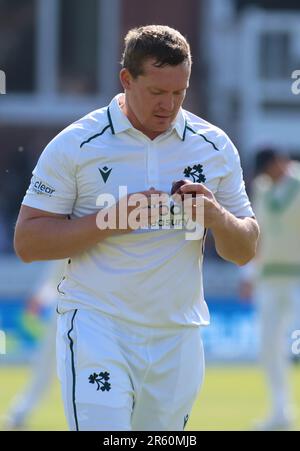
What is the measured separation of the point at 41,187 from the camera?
5.58 metres

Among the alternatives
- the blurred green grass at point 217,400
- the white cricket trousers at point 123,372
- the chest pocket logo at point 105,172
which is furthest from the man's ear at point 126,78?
the blurred green grass at point 217,400

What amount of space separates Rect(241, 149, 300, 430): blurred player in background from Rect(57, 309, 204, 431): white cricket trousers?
6093 mm

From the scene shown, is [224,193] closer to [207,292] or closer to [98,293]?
[98,293]

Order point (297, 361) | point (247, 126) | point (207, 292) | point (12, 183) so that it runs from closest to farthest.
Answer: point (297, 361) → point (207, 292) → point (12, 183) → point (247, 126)

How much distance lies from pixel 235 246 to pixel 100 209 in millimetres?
629

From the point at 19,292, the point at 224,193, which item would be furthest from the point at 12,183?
the point at 224,193

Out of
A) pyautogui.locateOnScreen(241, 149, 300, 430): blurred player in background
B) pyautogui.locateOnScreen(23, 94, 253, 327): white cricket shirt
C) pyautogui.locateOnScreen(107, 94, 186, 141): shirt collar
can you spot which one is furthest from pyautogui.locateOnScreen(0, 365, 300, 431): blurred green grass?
pyautogui.locateOnScreen(107, 94, 186, 141): shirt collar

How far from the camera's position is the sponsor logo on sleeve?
5.56 m

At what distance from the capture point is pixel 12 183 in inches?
993

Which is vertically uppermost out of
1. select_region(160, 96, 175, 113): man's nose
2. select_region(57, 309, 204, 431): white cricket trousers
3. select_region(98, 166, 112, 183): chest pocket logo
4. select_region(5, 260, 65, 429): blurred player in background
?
select_region(160, 96, 175, 113): man's nose

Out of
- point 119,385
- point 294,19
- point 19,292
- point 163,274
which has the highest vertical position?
point 163,274

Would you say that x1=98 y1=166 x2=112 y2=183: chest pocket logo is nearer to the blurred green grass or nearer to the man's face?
the man's face

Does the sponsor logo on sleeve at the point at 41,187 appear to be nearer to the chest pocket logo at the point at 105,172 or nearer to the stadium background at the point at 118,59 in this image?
the chest pocket logo at the point at 105,172

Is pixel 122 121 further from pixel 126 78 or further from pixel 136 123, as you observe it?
pixel 126 78
